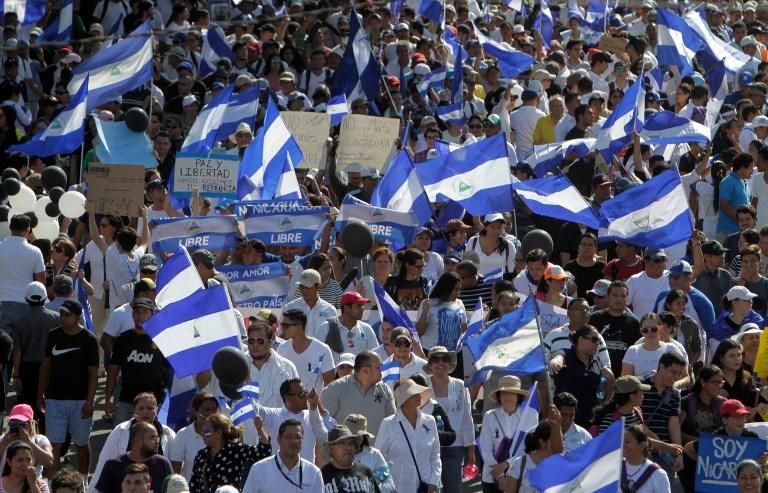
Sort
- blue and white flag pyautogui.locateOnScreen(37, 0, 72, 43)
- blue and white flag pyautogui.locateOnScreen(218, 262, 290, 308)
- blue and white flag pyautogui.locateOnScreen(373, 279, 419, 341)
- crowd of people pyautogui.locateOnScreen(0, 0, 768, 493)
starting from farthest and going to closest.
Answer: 1. blue and white flag pyautogui.locateOnScreen(37, 0, 72, 43)
2. blue and white flag pyautogui.locateOnScreen(218, 262, 290, 308)
3. blue and white flag pyautogui.locateOnScreen(373, 279, 419, 341)
4. crowd of people pyautogui.locateOnScreen(0, 0, 768, 493)

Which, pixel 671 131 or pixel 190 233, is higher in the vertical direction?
pixel 190 233

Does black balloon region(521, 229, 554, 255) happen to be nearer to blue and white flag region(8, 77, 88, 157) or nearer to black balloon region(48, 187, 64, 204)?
black balloon region(48, 187, 64, 204)

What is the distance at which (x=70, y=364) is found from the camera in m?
16.2

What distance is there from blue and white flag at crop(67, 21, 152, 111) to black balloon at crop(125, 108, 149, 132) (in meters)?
0.94

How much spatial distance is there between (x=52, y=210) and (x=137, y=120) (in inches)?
54.0

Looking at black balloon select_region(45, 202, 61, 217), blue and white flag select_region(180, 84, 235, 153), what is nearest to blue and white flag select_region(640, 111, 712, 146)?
blue and white flag select_region(180, 84, 235, 153)

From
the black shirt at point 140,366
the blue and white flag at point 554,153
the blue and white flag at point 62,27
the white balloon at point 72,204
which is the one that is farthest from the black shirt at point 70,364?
the blue and white flag at point 62,27

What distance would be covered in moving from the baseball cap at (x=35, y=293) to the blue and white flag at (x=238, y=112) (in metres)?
5.10

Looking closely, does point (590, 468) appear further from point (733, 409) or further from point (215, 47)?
point (215, 47)

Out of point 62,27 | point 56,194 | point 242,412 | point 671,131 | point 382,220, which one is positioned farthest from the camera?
point 62,27

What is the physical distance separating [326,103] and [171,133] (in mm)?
1783

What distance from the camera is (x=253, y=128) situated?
22656 mm

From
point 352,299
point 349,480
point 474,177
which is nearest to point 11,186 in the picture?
point 474,177

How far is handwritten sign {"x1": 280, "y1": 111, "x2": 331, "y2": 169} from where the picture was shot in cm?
2191
